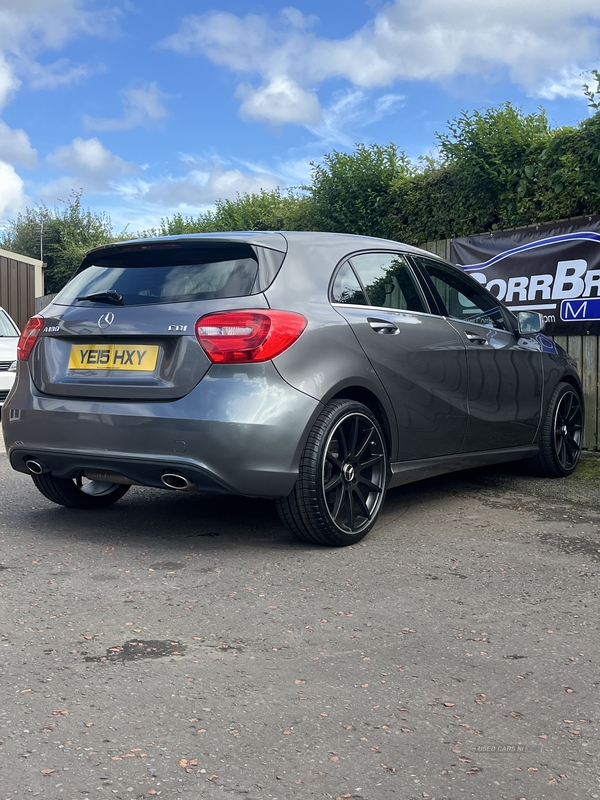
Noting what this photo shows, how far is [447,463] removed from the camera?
5660 millimetres

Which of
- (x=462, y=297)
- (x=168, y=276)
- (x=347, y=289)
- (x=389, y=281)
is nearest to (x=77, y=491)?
(x=168, y=276)

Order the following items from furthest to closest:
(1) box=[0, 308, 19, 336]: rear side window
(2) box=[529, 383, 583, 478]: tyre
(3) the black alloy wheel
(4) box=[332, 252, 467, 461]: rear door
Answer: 1. (1) box=[0, 308, 19, 336]: rear side window
2. (3) the black alloy wheel
3. (2) box=[529, 383, 583, 478]: tyre
4. (4) box=[332, 252, 467, 461]: rear door

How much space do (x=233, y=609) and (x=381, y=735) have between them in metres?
1.21

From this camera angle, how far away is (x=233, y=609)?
367 centimetres

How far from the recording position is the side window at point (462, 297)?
594cm

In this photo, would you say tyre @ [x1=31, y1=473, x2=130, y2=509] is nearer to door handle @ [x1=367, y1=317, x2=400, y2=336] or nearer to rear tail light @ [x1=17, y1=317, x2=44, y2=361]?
rear tail light @ [x1=17, y1=317, x2=44, y2=361]

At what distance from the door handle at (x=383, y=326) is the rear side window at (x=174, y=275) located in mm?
665

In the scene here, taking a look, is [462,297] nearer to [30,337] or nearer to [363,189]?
[30,337]

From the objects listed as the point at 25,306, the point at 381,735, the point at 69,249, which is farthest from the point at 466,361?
the point at 69,249

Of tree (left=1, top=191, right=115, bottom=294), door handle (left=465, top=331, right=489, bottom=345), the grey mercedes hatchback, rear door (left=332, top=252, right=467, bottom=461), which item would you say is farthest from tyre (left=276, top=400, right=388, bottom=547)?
tree (left=1, top=191, right=115, bottom=294)

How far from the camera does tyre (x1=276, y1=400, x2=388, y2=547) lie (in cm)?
454

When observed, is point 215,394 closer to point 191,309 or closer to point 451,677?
point 191,309

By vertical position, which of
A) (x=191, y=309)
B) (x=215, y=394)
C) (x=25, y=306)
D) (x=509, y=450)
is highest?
(x=25, y=306)

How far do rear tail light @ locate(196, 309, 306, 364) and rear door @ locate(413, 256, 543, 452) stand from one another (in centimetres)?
172
